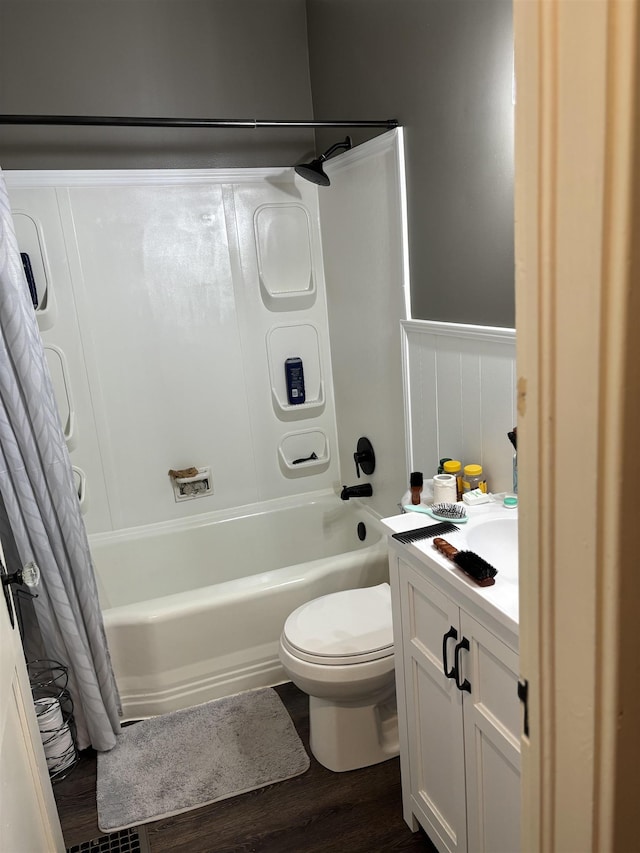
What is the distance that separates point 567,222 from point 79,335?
2.56 m

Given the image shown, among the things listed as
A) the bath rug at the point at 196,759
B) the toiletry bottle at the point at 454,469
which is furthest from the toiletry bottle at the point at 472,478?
the bath rug at the point at 196,759

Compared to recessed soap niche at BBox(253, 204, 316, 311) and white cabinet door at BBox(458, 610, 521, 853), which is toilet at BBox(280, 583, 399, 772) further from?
recessed soap niche at BBox(253, 204, 316, 311)

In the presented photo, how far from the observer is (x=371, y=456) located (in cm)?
289

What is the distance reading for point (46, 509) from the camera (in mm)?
2084

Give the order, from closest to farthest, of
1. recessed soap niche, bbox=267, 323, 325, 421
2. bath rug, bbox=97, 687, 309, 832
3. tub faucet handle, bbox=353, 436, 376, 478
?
bath rug, bbox=97, 687, 309, 832
tub faucet handle, bbox=353, 436, 376, 478
recessed soap niche, bbox=267, 323, 325, 421

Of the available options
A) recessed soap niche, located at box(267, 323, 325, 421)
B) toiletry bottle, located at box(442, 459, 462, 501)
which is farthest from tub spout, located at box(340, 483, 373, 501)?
toiletry bottle, located at box(442, 459, 462, 501)

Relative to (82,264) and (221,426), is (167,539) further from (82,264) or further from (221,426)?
(82,264)

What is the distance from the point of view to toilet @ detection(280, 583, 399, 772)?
192 cm

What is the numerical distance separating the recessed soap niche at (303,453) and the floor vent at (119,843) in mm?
1712

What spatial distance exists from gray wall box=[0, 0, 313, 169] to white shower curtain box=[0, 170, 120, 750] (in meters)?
0.83

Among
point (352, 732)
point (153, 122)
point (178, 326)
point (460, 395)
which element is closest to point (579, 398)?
point (460, 395)

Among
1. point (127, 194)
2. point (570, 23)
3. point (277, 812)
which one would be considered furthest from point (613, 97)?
point (127, 194)

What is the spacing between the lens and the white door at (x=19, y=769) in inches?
42.4

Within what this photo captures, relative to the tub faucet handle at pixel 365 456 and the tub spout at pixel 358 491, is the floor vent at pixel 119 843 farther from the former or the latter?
the tub faucet handle at pixel 365 456
